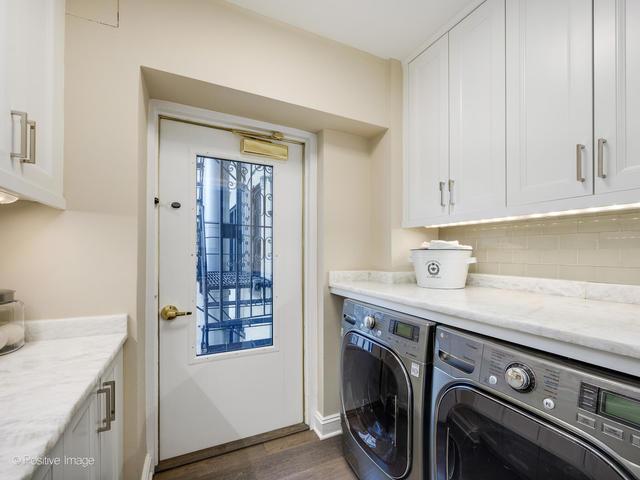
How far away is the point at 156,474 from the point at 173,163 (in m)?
1.75

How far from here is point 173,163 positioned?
1.73 meters

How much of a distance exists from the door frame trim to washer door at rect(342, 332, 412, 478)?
42 cm

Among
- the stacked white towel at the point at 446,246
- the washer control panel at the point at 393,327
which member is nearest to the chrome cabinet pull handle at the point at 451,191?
the stacked white towel at the point at 446,246

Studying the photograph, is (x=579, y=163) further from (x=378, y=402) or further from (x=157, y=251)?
(x=157, y=251)

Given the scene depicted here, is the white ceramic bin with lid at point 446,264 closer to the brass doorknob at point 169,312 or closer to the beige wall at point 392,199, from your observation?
the beige wall at point 392,199

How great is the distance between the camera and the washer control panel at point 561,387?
65cm

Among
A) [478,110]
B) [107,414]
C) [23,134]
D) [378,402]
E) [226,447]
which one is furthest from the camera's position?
[226,447]

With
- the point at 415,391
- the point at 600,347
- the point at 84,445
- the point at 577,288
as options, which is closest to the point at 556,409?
the point at 600,347

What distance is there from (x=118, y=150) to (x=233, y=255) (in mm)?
835

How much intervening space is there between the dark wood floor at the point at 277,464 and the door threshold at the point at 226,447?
0.08ft

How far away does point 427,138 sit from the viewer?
73.0 inches

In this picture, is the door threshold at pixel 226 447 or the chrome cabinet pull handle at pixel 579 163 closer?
the chrome cabinet pull handle at pixel 579 163

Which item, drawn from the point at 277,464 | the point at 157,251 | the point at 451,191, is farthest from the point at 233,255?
the point at 451,191

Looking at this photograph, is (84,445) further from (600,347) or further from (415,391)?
(600,347)
